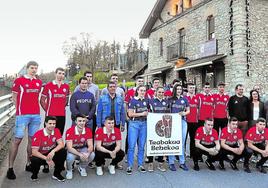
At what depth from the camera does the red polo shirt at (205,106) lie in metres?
7.58

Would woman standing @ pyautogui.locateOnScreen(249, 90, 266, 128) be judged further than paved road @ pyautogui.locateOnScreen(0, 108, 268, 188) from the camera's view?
Yes

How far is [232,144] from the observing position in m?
6.71

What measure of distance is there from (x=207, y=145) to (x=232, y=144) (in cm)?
56

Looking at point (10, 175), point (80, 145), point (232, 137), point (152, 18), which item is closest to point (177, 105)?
point (232, 137)

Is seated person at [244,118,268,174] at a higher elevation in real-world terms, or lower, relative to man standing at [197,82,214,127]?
lower

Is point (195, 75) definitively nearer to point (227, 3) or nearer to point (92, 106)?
point (227, 3)

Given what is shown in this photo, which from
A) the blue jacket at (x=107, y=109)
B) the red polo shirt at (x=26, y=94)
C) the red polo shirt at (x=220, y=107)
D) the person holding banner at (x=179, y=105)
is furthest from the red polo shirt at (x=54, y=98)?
the red polo shirt at (x=220, y=107)

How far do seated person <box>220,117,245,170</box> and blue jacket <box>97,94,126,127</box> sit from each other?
225 centimetres

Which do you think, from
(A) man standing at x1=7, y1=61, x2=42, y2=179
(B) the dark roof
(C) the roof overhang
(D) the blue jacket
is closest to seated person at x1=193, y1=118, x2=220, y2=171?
(D) the blue jacket

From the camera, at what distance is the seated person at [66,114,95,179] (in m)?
5.75

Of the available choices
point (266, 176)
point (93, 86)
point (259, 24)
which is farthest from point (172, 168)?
point (259, 24)

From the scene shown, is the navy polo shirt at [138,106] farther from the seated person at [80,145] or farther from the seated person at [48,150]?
the seated person at [48,150]

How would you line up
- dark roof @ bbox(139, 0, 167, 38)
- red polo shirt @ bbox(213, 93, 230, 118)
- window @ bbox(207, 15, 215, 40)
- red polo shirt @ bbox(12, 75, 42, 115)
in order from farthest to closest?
dark roof @ bbox(139, 0, 167, 38)
window @ bbox(207, 15, 215, 40)
red polo shirt @ bbox(213, 93, 230, 118)
red polo shirt @ bbox(12, 75, 42, 115)

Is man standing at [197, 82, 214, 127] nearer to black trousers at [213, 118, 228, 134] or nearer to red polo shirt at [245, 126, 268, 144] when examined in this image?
black trousers at [213, 118, 228, 134]
